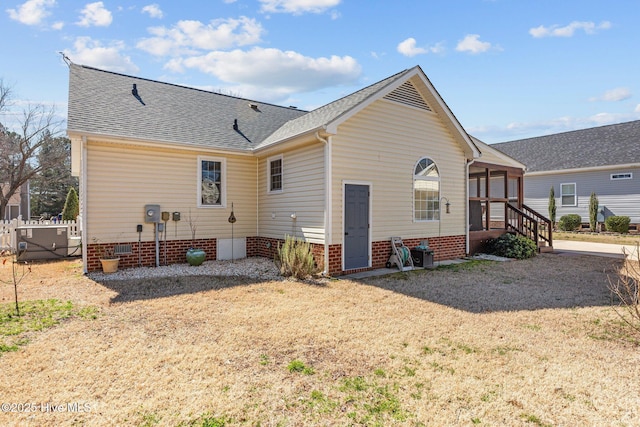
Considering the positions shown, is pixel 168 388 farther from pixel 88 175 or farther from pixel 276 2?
pixel 276 2

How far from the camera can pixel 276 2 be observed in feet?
32.4

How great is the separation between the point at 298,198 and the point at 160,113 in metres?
5.13

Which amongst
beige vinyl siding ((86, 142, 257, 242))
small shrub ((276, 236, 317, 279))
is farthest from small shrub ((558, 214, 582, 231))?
beige vinyl siding ((86, 142, 257, 242))

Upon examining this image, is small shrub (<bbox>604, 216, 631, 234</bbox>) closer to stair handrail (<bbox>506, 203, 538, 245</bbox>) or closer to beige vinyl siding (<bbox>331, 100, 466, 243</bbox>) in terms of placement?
stair handrail (<bbox>506, 203, 538, 245</bbox>)

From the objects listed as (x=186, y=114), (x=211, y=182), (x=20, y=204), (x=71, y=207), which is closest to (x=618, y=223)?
(x=211, y=182)

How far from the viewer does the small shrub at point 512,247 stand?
37.3ft

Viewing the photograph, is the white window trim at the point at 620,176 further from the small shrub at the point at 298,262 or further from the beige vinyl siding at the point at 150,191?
the beige vinyl siding at the point at 150,191

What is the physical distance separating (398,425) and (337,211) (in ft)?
19.4

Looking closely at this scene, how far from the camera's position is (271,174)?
412 inches

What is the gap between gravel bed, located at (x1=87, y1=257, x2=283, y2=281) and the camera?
817 cm

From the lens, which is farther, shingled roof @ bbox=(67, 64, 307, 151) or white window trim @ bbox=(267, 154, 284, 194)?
white window trim @ bbox=(267, 154, 284, 194)

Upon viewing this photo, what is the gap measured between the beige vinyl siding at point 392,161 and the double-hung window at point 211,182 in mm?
4004

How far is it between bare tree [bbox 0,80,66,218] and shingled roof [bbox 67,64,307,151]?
16990mm

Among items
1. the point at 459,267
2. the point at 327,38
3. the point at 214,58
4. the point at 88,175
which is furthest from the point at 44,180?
the point at 459,267
